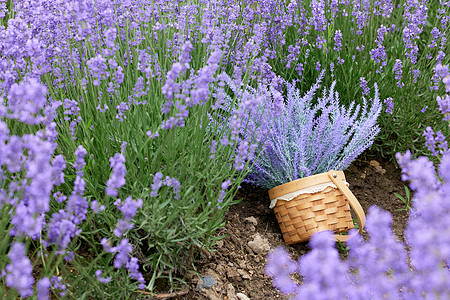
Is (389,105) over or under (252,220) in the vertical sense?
over

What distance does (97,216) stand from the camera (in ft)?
6.22

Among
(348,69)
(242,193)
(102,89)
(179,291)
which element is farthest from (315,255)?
(348,69)

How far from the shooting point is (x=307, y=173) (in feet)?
8.53

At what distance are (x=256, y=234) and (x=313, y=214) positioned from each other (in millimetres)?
330

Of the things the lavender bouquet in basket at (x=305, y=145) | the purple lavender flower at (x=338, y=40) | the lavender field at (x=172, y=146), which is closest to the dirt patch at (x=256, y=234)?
the lavender field at (x=172, y=146)

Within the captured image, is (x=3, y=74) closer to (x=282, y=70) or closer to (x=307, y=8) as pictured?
(x=282, y=70)

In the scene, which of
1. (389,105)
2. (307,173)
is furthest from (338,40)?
(307,173)

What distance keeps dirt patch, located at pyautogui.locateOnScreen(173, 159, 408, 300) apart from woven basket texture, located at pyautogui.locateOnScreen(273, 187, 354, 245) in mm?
134

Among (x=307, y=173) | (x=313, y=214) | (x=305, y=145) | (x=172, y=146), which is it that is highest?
(x=172, y=146)

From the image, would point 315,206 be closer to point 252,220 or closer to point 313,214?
point 313,214

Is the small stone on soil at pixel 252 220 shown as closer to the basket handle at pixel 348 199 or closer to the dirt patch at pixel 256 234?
the dirt patch at pixel 256 234

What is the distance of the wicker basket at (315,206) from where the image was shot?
248 cm

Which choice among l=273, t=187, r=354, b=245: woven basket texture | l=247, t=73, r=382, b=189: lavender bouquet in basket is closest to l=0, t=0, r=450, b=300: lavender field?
l=247, t=73, r=382, b=189: lavender bouquet in basket

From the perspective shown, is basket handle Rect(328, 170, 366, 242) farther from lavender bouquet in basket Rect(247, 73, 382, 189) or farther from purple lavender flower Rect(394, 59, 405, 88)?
purple lavender flower Rect(394, 59, 405, 88)
